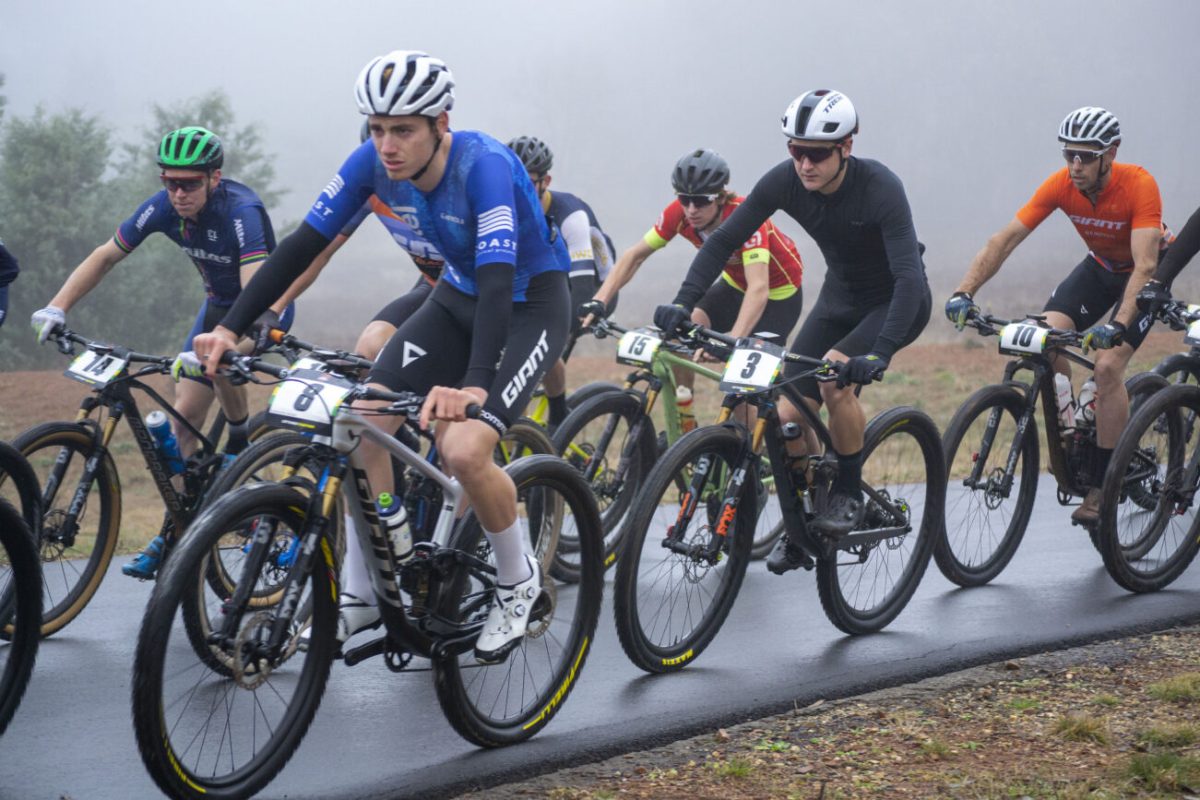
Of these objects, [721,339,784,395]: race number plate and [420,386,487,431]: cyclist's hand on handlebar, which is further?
[721,339,784,395]: race number plate

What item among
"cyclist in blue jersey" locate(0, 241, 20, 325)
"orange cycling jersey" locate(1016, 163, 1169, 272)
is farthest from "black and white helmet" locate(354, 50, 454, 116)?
"orange cycling jersey" locate(1016, 163, 1169, 272)

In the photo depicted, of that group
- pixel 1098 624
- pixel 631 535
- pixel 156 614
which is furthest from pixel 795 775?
pixel 1098 624

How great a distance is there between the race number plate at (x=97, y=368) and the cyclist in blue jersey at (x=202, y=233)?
0.53 metres

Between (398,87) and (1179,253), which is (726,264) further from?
(398,87)

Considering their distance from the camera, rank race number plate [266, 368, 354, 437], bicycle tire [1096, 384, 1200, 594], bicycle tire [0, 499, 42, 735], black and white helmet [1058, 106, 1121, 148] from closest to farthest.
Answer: race number plate [266, 368, 354, 437]
bicycle tire [0, 499, 42, 735]
bicycle tire [1096, 384, 1200, 594]
black and white helmet [1058, 106, 1121, 148]

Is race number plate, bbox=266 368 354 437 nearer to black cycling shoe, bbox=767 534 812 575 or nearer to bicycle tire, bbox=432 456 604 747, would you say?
bicycle tire, bbox=432 456 604 747

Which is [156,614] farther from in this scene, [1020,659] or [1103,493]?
[1103,493]

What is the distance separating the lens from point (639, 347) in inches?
296

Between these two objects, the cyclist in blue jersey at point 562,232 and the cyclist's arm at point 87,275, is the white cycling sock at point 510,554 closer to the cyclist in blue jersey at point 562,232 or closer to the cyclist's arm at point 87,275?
the cyclist's arm at point 87,275

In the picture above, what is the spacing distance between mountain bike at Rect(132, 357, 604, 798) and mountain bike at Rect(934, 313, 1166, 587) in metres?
2.82

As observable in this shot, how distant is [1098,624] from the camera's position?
6688 millimetres

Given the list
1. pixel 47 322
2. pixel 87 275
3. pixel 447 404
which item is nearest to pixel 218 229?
pixel 87 275

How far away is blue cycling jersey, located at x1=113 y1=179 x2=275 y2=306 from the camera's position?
7.17 meters

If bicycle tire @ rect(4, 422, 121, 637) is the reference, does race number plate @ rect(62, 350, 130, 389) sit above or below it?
above
